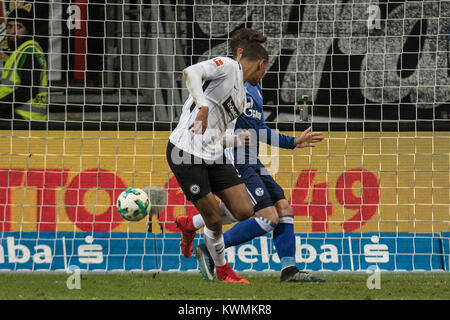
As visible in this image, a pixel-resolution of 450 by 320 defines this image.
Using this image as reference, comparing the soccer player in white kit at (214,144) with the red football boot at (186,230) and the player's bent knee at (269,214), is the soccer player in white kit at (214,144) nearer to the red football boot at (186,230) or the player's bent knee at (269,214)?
the player's bent knee at (269,214)

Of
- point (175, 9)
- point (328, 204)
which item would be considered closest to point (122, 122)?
point (175, 9)

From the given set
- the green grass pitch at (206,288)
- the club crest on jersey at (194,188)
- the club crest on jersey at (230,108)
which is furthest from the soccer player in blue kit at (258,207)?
the club crest on jersey at (194,188)

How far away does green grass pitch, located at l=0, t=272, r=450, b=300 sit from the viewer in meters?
5.78

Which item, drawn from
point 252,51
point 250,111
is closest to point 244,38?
point 252,51

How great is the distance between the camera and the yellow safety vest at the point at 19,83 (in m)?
8.97

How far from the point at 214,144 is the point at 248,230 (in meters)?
1.03

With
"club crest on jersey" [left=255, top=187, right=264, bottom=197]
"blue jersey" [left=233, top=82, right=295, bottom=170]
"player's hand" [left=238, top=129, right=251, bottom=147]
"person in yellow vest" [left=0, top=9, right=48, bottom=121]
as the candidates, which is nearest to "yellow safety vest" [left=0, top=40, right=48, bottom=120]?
"person in yellow vest" [left=0, top=9, right=48, bottom=121]

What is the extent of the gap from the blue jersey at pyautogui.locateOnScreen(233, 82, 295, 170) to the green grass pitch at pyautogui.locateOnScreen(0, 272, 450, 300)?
1.07 meters

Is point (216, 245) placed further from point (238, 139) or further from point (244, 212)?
point (238, 139)

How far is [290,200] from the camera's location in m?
8.83

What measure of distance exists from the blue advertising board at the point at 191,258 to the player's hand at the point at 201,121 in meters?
3.06

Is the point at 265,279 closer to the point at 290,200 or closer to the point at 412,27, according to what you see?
the point at 290,200

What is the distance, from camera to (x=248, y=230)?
7020 mm

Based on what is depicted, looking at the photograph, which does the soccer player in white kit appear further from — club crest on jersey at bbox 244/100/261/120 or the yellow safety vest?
the yellow safety vest
